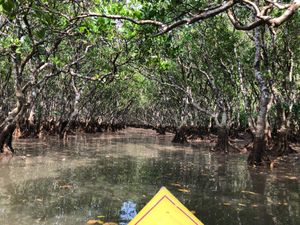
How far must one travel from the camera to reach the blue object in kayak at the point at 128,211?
6.22 meters

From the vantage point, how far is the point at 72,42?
773 inches

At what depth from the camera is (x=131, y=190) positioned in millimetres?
8641

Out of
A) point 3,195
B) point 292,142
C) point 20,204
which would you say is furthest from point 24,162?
point 292,142

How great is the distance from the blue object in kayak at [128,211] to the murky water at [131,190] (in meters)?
0.10

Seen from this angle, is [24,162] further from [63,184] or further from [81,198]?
[81,198]

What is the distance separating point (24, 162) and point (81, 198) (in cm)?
593

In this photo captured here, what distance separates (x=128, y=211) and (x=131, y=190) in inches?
77.5

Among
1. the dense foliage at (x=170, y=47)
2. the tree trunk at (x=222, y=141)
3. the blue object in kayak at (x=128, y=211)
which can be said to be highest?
the dense foliage at (x=170, y=47)

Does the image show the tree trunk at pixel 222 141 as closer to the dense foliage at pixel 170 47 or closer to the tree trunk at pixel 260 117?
the dense foliage at pixel 170 47

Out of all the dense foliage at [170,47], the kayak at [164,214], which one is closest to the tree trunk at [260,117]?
the dense foliage at [170,47]

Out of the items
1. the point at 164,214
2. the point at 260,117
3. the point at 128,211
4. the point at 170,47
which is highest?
the point at 170,47

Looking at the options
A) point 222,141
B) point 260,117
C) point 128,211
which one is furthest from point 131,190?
point 222,141

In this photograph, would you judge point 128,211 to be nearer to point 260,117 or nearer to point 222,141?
point 260,117

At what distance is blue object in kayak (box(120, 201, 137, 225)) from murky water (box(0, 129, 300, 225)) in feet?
0.33
